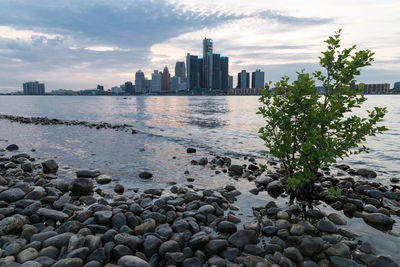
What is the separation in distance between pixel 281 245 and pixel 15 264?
600 cm

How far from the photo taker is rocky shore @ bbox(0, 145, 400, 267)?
598cm

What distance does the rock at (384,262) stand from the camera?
18.9ft

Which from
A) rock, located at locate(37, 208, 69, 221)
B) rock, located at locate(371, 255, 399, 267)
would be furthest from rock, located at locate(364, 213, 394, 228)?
rock, located at locate(37, 208, 69, 221)

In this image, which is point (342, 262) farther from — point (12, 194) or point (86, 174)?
point (86, 174)

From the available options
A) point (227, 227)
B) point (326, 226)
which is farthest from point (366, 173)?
point (227, 227)

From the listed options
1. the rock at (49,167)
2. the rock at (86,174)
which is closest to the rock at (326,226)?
the rock at (86,174)

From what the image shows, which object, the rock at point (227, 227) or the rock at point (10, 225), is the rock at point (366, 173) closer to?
the rock at point (227, 227)

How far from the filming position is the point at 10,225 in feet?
23.1

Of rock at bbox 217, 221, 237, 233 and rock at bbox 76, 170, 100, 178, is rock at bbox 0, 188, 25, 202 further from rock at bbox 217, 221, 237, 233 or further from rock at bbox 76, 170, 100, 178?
rock at bbox 217, 221, 237, 233

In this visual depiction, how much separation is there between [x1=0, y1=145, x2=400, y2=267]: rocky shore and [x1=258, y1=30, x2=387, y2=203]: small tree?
1.72 metres

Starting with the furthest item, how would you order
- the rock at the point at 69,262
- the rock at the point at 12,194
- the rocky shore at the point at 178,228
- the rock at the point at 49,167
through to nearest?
1. the rock at the point at 49,167
2. the rock at the point at 12,194
3. the rocky shore at the point at 178,228
4. the rock at the point at 69,262

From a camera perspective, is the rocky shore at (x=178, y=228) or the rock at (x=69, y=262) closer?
the rock at (x=69, y=262)

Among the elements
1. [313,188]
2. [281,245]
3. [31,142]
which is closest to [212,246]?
[281,245]

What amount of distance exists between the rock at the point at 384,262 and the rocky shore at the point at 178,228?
0.06 ft
